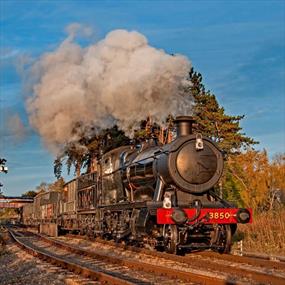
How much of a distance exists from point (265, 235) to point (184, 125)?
237 inches

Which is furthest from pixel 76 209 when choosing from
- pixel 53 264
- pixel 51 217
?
pixel 53 264

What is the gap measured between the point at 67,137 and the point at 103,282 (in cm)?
1464

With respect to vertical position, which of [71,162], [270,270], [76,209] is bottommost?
[270,270]

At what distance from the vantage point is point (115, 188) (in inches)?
706

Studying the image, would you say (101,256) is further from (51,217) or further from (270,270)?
(51,217)

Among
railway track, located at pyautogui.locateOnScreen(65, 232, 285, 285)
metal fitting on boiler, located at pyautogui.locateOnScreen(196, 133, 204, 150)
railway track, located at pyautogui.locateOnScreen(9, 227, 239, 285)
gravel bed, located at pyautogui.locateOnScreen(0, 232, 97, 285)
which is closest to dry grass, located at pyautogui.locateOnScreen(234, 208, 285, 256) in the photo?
railway track, located at pyautogui.locateOnScreen(65, 232, 285, 285)

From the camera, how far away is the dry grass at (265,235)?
15.9 m

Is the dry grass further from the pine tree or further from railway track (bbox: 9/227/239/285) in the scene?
the pine tree

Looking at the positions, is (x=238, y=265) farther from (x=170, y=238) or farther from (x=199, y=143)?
(x=199, y=143)

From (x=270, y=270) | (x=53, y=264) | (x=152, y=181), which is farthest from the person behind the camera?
(x=152, y=181)

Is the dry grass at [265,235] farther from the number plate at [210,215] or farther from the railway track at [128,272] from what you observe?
the railway track at [128,272]

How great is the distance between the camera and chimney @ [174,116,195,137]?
1419cm

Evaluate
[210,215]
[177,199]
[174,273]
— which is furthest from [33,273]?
[210,215]

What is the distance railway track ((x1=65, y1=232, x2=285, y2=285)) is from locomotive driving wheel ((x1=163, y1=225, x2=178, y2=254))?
24 centimetres
